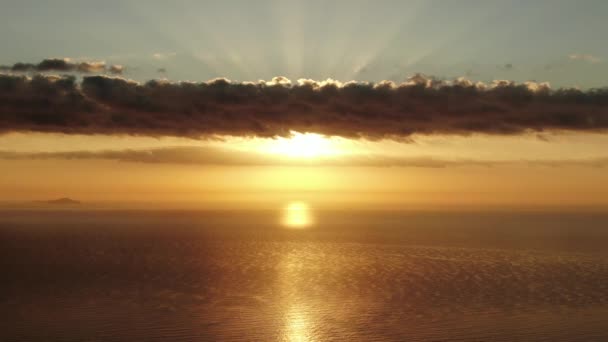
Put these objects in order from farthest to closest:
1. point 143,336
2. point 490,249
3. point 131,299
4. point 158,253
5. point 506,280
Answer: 1. point 490,249
2. point 158,253
3. point 506,280
4. point 131,299
5. point 143,336

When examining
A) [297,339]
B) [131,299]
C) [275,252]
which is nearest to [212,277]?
[131,299]

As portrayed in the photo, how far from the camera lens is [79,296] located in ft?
147

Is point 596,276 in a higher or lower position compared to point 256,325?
lower

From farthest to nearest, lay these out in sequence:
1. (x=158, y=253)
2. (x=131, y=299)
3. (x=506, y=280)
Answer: (x=158, y=253)
(x=506, y=280)
(x=131, y=299)

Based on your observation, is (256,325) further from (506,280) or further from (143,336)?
(506,280)

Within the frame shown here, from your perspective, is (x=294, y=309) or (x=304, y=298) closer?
(x=294, y=309)

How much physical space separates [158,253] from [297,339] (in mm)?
55603

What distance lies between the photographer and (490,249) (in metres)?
91.9

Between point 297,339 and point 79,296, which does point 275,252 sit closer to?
point 79,296

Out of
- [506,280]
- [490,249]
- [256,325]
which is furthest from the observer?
[490,249]

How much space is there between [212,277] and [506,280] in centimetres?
2668

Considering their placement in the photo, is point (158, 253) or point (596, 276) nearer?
point (596, 276)

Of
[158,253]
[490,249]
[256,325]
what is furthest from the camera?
[490,249]

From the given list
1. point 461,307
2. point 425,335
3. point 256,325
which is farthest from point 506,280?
point 256,325
